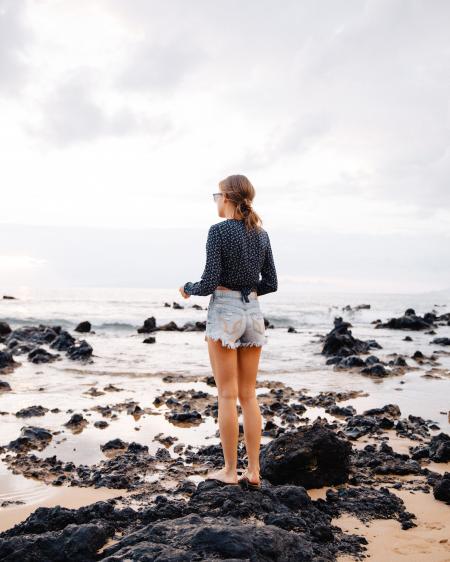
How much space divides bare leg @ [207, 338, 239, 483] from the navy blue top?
22.0 inches

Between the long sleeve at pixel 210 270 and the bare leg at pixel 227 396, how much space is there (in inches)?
21.1

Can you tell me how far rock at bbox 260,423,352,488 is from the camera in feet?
19.0

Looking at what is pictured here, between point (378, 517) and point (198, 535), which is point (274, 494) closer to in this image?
point (378, 517)

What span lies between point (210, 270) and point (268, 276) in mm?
851

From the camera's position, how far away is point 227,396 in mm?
4930

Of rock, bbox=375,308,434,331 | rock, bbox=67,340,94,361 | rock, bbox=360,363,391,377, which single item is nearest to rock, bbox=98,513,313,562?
rock, bbox=360,363,391,377

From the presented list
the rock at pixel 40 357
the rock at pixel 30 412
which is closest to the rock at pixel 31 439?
the rock at pixel 30 412

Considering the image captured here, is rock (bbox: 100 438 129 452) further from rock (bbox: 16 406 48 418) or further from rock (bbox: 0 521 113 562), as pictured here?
rock (bbox: 0 521 113 562)

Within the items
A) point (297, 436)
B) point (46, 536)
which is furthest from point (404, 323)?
point (46, 536)

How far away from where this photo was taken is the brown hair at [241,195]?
4.93 meters

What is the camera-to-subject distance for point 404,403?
1077 cm

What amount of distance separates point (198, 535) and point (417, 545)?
208cm

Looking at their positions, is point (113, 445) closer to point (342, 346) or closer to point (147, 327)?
point (342, 346)

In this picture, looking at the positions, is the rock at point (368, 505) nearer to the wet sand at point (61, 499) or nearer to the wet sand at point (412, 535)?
the wet sand at point (412, 535)
